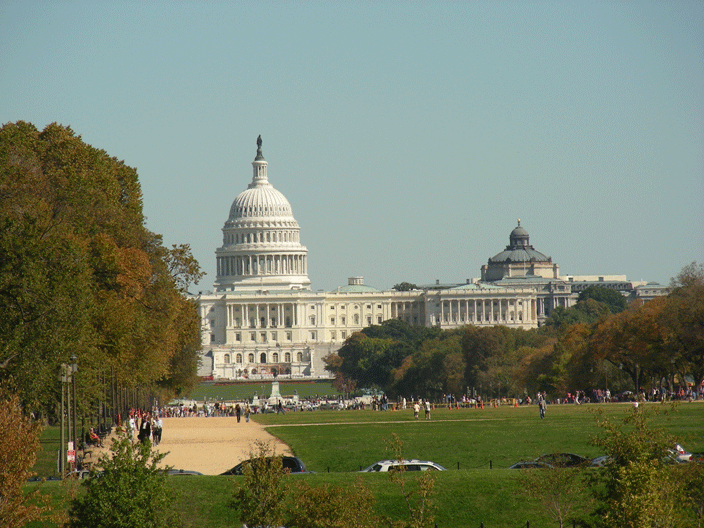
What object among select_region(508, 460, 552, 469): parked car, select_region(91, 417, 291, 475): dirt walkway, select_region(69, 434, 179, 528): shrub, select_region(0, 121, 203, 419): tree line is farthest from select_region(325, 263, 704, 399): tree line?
select_region(69, 434, 179, 528): shrub

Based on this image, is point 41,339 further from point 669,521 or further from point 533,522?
point 669,521

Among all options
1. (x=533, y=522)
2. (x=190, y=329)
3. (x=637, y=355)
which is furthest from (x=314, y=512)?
(x=637, y=355)

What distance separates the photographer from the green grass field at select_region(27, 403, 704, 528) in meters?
30.0

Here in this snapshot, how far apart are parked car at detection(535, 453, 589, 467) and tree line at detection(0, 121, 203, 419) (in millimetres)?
13899

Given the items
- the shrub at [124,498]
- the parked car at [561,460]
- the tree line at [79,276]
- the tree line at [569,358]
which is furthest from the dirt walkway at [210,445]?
the tree line at [569,358]

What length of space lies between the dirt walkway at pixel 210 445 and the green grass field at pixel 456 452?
1.62 meters

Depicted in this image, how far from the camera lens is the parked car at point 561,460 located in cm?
2678

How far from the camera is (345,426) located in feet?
192

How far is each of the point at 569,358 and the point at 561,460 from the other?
59.5m

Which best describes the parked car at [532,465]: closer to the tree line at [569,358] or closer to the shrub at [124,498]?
the shrub at [124,498]

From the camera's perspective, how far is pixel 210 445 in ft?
161

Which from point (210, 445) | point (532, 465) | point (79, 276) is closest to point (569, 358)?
point (210, 445)

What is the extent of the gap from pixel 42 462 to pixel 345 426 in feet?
67.7

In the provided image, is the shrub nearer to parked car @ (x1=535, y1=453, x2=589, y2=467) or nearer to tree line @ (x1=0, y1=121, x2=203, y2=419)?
parked car @ (x1=535, y1=453, x2=589, y2=467)
